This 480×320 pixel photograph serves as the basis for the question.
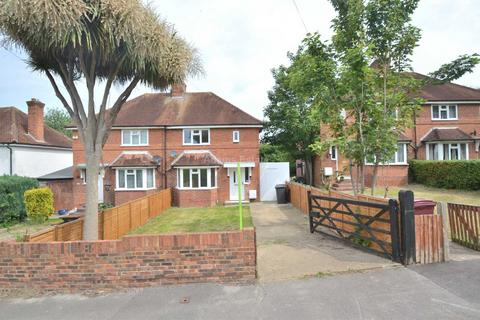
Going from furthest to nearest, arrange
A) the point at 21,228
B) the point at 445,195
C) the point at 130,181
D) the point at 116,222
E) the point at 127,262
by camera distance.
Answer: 1. the point at 130,181
2. the point at 445,195
3. the point at 21,228
4. the point at 116,222
5. the point at 127,262

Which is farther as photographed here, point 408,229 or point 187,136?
point 187,136

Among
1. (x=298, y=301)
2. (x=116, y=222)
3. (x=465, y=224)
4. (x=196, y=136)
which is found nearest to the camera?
(x=298, y=301)

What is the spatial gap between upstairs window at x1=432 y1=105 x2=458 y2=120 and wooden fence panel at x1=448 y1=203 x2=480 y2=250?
58.2 feet

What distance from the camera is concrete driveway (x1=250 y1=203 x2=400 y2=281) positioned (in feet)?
18.7

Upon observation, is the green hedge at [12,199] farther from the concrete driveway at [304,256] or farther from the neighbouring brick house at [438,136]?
the neighbouring brick house at [438,136]

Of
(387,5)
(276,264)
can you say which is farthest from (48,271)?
(387,5)

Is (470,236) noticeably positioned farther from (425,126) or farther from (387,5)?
(425,126)

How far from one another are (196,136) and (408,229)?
1628 centimetres

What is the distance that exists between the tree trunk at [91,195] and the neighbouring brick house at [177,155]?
12.6 metres

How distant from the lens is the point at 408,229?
5.80 m

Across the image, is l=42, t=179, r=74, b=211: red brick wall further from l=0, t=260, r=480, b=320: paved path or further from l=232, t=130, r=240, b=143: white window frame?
l=0, t=260, r=480, b=320: paved path

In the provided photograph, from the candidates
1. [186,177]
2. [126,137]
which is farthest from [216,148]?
[126,137]

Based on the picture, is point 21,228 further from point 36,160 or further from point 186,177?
point 36,160

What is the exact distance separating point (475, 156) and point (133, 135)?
23.3 meters
